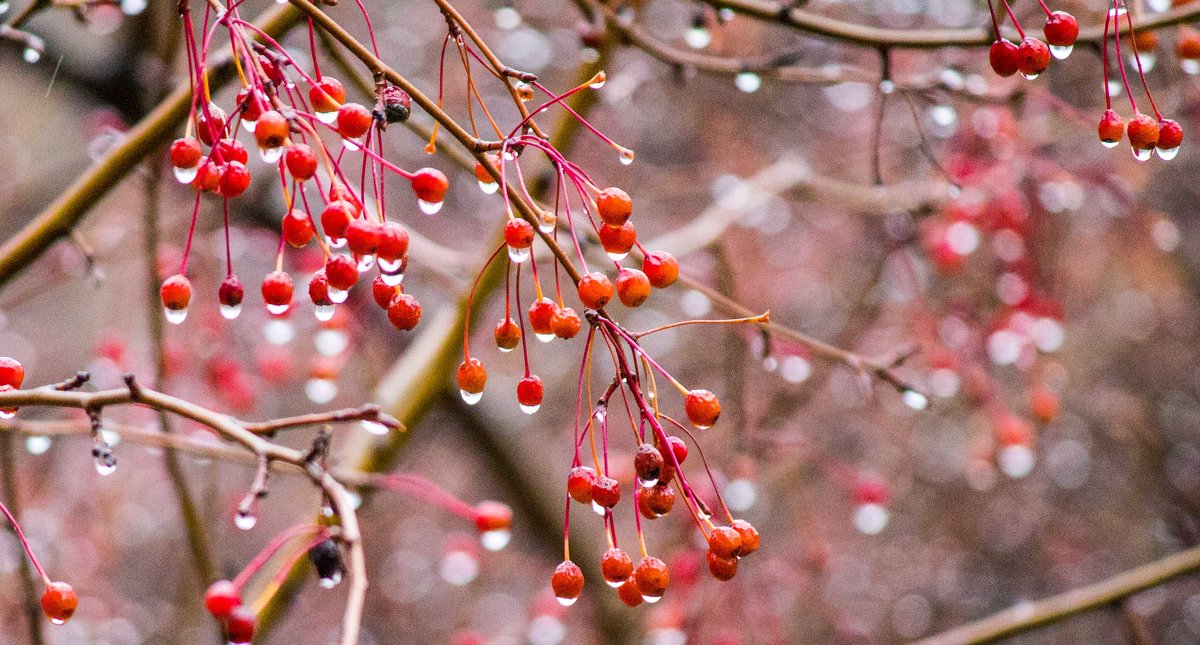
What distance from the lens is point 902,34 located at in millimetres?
1944

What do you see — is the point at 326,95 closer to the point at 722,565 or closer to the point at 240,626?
the point at 240,626

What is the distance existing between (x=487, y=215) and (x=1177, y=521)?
13.3 feet

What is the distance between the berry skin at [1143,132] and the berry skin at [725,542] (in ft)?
2.78

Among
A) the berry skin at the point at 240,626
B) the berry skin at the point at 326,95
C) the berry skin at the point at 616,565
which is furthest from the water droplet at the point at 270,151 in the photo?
the berry skin at the point at 616,565

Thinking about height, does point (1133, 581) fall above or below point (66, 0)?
below

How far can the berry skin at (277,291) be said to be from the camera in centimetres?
122

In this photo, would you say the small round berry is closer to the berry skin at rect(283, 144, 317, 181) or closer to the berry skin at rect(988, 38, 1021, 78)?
the berry skin at rect(283, 144, 317, 181)

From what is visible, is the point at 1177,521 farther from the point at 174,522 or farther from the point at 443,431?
the point at 174,522

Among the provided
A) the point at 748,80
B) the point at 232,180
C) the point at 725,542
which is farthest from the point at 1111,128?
the point at 232,180

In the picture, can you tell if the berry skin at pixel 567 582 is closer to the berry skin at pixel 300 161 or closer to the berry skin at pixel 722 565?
the berry skin at pixel 722 565

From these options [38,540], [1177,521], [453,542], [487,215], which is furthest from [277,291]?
[487,215]

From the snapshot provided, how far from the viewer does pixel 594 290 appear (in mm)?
1056

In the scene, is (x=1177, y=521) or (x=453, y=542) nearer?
(x=1177, y=521)

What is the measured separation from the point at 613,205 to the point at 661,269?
0.12 meters
